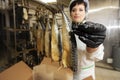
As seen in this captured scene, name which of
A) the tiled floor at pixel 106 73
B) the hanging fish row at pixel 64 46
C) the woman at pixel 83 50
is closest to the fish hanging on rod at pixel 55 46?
the hanging fish row at pixel 64 46

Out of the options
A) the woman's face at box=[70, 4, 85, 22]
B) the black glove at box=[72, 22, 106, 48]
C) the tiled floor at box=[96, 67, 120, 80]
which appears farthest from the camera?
the tiled floor at box=[96, 67, 120, 80]

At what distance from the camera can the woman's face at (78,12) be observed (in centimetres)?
80

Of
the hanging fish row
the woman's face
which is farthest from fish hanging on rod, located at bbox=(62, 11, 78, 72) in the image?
the woman's face

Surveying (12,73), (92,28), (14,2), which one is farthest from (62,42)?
(14,2)

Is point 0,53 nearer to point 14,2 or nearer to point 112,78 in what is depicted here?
point 14,2

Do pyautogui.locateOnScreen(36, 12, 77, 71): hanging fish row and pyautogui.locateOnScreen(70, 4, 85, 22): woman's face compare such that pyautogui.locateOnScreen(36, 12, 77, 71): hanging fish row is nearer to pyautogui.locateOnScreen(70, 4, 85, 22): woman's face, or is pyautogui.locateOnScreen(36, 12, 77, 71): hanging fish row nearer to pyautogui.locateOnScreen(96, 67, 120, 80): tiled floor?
pyautogui.locateOnScreen(70, 4, 85, 22): woman's face

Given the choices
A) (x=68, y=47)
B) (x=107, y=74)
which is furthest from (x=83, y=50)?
(x=107, y=74)

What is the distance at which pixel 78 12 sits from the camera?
0.80 m

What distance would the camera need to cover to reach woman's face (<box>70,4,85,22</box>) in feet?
2.63

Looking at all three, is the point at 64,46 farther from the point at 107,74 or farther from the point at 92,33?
the point at 107,74

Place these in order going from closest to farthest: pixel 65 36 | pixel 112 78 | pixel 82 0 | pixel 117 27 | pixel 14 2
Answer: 1. pixel 65 36
2. pixel 82 0
3. pixel 14 2
4. pixel 112 78
5. pixel 117 27

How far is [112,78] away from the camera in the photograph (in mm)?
3219

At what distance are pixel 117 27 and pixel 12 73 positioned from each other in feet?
13.1

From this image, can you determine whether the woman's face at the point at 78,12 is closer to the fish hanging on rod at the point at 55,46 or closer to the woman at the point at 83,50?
the woman at the point at 83,50
